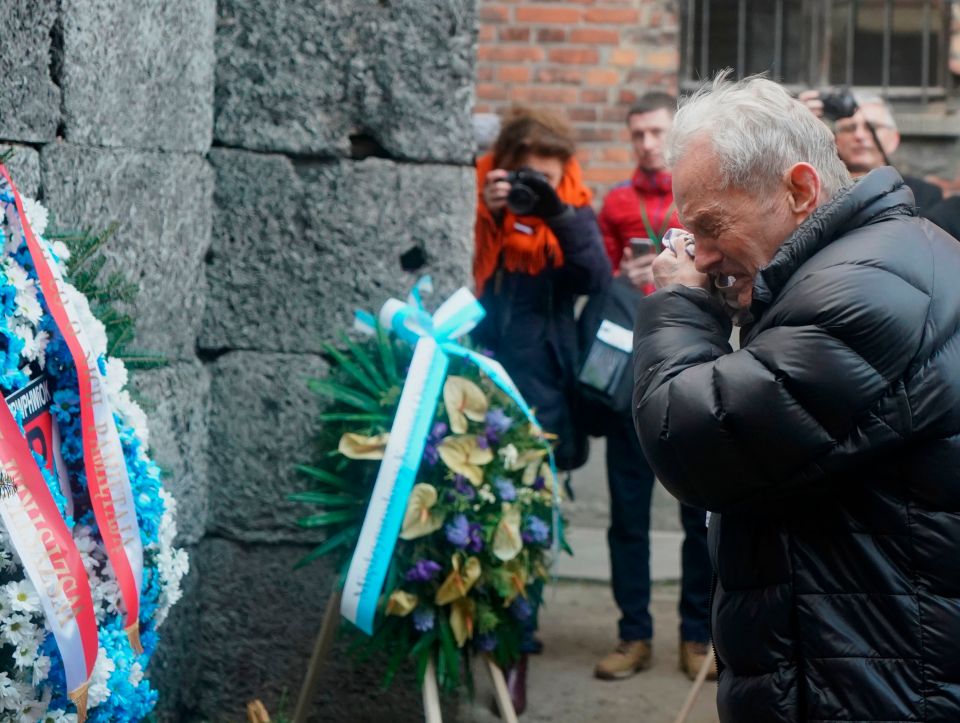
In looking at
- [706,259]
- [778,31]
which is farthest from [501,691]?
[778,31]

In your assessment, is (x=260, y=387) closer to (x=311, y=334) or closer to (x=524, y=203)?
(x=311, y=334)

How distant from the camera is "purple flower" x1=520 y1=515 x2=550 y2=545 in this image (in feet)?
11.5

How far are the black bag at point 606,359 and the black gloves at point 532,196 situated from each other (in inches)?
15.3

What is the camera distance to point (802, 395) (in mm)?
1844

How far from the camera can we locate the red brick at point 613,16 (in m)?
6.66

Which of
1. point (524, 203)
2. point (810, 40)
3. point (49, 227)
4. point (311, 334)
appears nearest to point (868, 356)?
point (49, 227)

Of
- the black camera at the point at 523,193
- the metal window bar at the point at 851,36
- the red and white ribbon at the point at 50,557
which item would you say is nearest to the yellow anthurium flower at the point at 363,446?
the black camera at the point at 523,193

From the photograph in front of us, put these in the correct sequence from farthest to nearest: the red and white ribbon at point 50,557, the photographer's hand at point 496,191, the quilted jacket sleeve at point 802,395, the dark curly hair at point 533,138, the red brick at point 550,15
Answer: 1. the red brick at point 550,15
2. the dark curly hair at point 533,138
3. the photographer's hand at point 496,191
4. the red and white ribbon at point 50,557
5. the quilted jacket sleeve at point 802,395

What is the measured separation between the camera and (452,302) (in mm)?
3621

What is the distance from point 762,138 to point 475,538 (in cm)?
166

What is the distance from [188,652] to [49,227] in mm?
1473

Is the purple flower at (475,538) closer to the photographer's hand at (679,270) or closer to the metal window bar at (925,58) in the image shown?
the photographer's hand at (679,270)

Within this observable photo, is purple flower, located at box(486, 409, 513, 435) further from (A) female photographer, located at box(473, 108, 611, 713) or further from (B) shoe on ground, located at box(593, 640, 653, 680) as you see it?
(B) shoe on ground, located at box(593, 640, 653, 680)

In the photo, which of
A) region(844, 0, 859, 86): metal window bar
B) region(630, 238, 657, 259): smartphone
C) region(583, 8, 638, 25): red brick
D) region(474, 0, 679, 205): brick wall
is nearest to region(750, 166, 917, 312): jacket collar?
region(630, 238, 657, 259): smartphone
